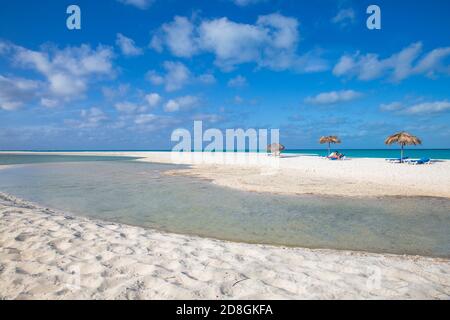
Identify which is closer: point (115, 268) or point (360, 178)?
point (115, 268)

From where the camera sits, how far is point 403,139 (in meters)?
30.0

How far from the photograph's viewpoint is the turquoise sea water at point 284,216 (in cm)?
645

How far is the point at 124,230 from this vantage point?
643 centimetres

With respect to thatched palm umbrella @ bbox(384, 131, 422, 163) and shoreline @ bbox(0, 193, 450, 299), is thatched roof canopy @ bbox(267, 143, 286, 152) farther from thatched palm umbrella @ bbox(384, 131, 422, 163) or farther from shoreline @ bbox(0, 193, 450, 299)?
shoreline @ bbox(0, 193, 450, 299)

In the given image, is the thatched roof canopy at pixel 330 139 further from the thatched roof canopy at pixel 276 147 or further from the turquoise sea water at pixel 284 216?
the turquoise sea water at pixel 284 216

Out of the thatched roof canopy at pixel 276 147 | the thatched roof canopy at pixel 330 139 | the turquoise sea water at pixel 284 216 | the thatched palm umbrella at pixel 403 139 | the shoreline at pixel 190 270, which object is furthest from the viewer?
the thatched roof canopy at pixel 276 147

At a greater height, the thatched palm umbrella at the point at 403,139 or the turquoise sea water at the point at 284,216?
the thatched palm umbrella at the point at 403,139

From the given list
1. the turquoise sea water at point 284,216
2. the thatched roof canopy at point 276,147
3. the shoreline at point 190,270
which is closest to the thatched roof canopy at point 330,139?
the thatched roof canopy at point 276,147

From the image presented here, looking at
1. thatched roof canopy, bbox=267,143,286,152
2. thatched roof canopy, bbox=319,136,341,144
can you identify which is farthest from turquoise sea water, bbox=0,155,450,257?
thatched roof canopy, bbox=267,143,286,152

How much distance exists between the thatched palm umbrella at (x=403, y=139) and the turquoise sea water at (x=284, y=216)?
21802 millimetres

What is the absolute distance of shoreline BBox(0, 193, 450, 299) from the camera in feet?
11.3
